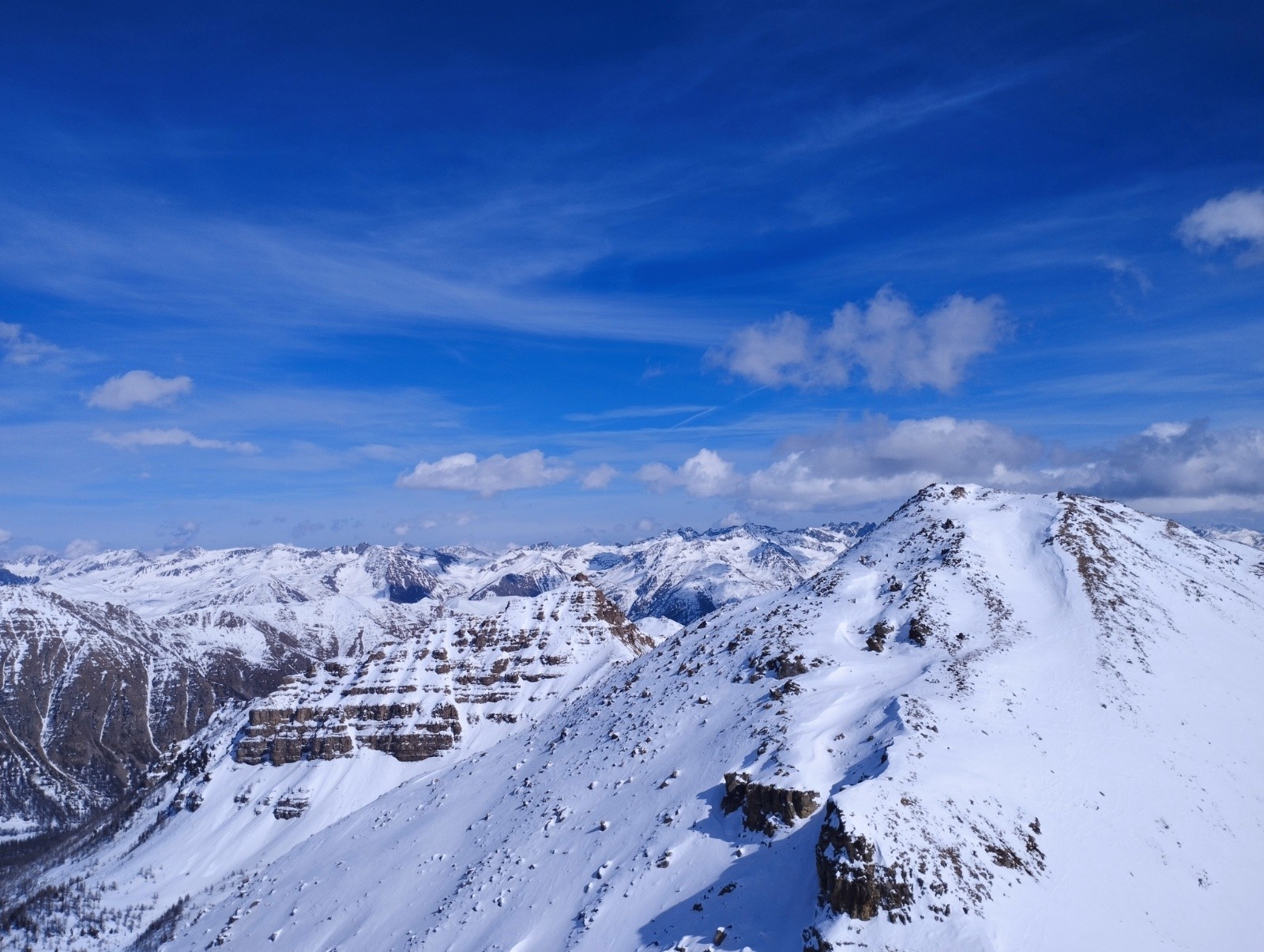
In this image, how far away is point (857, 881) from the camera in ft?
109

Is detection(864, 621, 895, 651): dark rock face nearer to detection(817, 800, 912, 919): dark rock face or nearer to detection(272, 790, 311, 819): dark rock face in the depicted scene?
detection(817, 800, 912, 919): dark rock face

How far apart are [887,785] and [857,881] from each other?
611 centimetres

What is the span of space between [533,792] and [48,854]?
208763 millimetres

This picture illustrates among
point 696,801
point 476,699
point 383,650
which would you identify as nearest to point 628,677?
point 696,801

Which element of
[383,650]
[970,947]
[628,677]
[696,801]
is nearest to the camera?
[970,947]

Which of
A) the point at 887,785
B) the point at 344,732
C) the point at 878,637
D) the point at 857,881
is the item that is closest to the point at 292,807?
the point at 344,732

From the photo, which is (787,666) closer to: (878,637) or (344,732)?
(878,637)

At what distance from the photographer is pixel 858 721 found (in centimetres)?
5159

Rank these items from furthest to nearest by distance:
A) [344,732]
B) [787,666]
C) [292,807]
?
[344,732] < [292,807] < [787,666]

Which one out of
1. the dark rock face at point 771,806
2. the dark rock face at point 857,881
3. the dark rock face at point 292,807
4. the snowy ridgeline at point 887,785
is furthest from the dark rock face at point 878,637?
the dark rock face at point 292,807

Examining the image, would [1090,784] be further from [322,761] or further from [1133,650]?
[322,761]

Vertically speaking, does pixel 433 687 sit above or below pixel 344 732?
above

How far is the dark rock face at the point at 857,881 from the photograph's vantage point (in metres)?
32.8

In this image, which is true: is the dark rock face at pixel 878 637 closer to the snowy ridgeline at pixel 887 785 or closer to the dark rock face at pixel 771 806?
the snowy ridgeline at pixel 887 785
